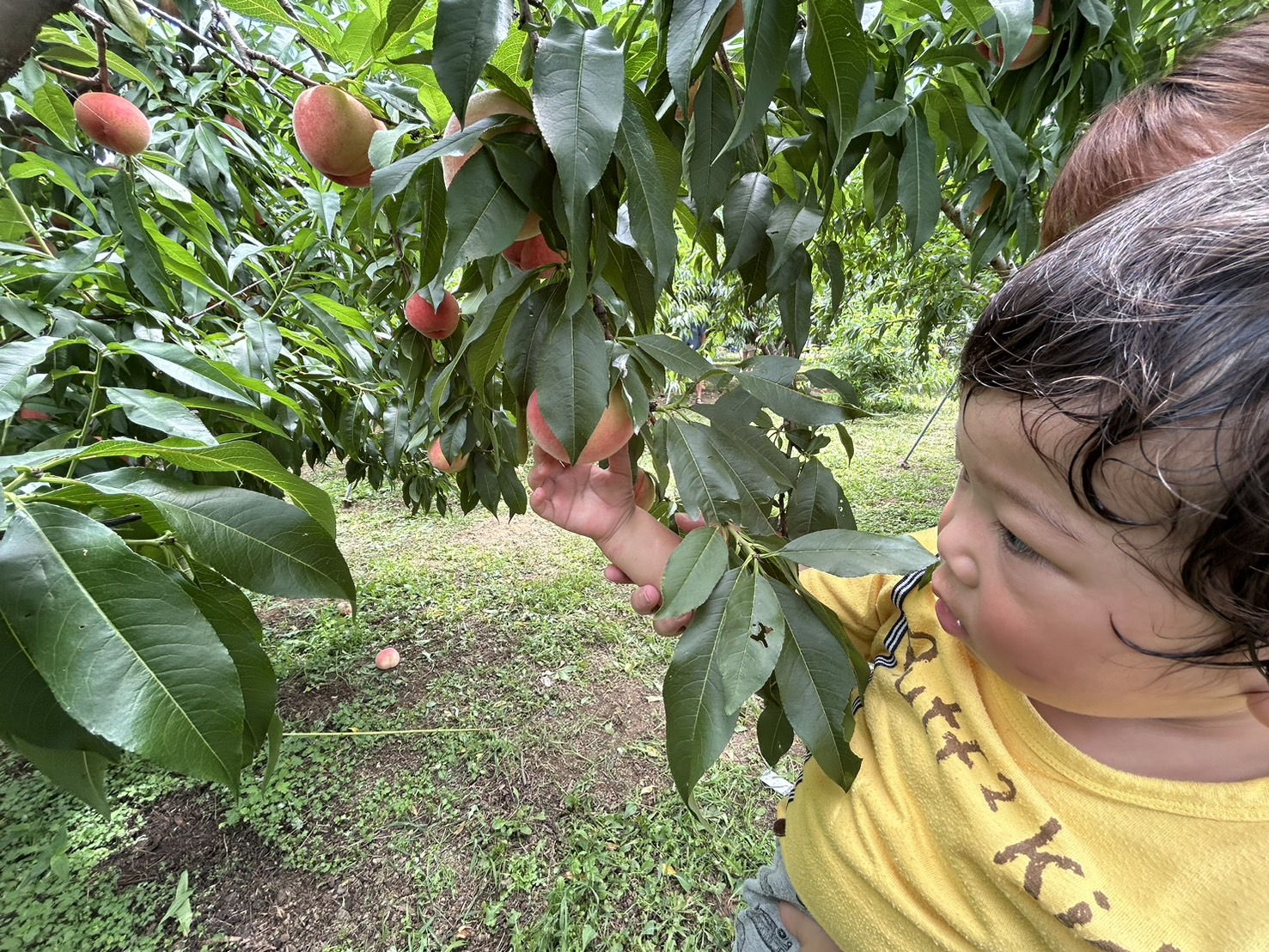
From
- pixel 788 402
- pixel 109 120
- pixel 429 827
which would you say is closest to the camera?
pixel 788 402

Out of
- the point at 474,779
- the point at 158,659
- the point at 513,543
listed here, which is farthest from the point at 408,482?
the point at 158,659

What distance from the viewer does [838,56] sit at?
1.52ft

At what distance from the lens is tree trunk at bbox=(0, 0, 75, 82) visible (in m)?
0.39

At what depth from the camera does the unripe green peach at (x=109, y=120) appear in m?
1.09

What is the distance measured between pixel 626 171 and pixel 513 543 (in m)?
3.49

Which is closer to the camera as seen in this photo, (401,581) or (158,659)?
(158,659)

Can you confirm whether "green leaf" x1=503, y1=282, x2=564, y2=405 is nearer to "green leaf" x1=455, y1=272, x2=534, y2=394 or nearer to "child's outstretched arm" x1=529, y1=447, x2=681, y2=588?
"green leaf" x1=455, y1=272, x2=534, y2=394

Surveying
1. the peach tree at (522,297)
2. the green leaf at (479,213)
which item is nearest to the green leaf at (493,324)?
the peach tree at (522,297)

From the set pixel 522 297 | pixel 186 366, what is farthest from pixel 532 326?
pixel 186 366

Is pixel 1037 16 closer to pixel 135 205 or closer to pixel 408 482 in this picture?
pixel 135 205

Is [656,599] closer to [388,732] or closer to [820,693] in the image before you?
[820,693]

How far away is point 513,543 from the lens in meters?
3.83

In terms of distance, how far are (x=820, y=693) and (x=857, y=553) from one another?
13cm

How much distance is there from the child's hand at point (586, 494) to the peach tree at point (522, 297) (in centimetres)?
7
